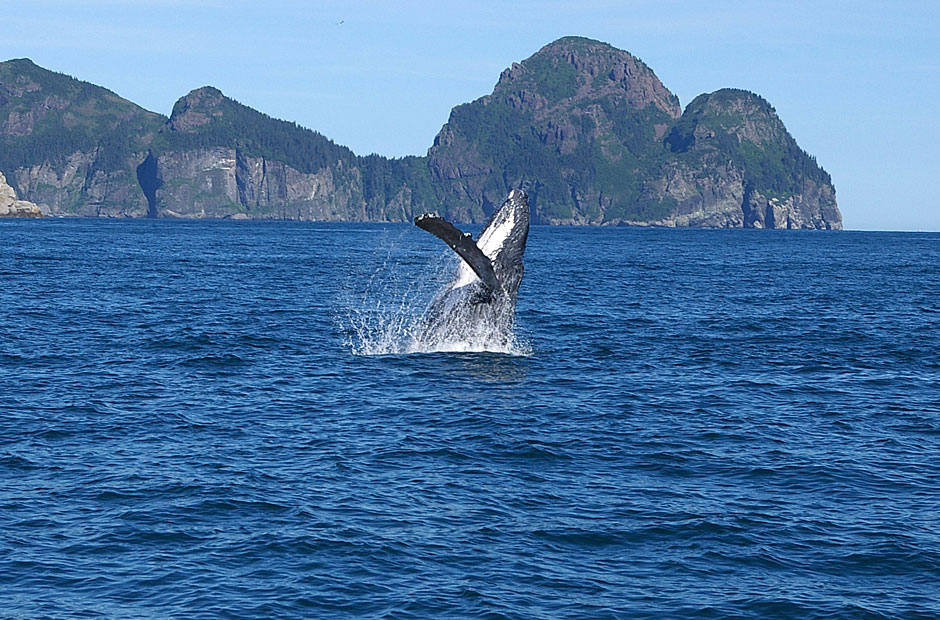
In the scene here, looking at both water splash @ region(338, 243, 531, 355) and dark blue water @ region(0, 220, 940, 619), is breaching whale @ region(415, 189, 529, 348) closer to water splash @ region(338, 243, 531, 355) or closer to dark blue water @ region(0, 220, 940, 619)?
water splash @ region(338, 243, 531, 355)

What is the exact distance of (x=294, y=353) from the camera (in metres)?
31.5

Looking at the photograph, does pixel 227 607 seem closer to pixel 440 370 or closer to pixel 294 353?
pixel 440 370

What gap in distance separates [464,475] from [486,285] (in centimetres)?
879

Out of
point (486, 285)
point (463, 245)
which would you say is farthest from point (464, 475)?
point (486, 285)

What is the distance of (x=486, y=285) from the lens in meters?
26.3

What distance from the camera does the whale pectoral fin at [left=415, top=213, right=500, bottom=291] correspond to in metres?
21.6

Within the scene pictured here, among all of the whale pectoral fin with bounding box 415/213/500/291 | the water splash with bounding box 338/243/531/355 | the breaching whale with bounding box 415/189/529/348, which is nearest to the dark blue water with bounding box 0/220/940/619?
the water splash with bounding box 338/243/531/355

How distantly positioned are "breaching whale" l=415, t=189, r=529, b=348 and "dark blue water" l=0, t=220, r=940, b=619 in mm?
897

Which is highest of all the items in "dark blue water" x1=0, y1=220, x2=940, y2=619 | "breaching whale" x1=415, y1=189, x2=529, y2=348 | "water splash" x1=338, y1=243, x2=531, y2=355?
"breaching whale" x1=415, y1=189, x2=529, y2=348

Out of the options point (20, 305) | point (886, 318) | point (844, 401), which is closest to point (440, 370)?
point (844, 401)

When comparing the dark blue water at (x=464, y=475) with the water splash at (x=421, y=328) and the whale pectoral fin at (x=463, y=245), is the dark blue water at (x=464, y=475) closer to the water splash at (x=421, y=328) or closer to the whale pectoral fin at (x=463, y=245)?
the water splash at (x=421, y=328)

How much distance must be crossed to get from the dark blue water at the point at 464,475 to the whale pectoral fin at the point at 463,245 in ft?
8.76

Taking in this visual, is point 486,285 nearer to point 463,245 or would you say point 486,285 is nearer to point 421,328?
point 463,245

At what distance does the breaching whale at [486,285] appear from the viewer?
25.3 m
